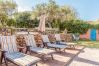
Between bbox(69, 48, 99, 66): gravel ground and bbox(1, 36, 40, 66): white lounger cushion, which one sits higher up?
bbox(1, 36, 40, 66): white lounger cushion

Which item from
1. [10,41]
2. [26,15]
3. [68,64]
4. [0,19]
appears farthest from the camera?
[26,15]

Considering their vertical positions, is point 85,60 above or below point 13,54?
below

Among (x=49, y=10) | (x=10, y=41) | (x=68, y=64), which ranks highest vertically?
(x=49, y=10)

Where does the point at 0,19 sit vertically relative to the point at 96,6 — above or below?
below

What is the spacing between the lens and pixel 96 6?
134 feet

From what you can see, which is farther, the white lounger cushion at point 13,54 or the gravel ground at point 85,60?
the gravel ground at point 85,60

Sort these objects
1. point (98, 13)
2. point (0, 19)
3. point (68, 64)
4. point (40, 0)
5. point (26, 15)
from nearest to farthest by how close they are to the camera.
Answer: point (68, 64) → point (0, 19) → point (40, 0) → point (26, 15) → point (98, 13)

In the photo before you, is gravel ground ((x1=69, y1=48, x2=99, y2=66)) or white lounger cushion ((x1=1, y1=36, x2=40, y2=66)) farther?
gravel ground ((x1=69, y1=48, x2=99, y2=66))

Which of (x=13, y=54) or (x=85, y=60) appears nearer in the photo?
(x=13, y=54)

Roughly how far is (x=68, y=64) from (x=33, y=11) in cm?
2142

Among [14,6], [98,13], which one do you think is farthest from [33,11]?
[98,13]

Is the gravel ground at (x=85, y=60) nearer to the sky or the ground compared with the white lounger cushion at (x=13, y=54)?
nearer to the ground

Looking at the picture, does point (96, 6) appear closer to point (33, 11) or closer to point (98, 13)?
point (98, 13)

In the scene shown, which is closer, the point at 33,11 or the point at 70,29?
the point at 70,29
